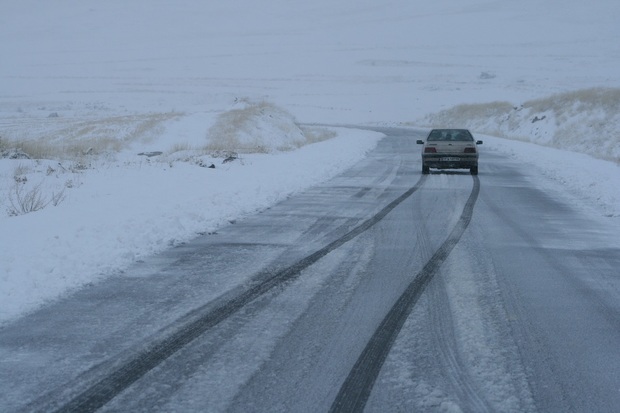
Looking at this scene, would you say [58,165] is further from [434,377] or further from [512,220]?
[434,377]

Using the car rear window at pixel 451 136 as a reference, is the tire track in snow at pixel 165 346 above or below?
below

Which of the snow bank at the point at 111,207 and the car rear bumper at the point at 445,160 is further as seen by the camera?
the car rear bumper at the point at 445,160

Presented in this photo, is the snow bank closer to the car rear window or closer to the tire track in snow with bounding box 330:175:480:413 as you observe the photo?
the car rear window

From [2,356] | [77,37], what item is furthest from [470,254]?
[77,37]

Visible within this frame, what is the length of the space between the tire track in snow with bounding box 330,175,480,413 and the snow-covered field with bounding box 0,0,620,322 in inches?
129

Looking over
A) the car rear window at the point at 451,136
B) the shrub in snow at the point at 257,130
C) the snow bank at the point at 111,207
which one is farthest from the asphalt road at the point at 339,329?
the shrub in snow at the point at 257,130

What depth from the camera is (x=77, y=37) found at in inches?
6821

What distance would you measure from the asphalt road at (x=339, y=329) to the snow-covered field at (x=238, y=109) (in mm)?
1011

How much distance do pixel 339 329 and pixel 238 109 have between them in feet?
134

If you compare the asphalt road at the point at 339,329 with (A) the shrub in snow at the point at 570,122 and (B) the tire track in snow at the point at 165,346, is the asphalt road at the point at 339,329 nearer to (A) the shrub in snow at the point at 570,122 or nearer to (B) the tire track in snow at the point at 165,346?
(B) the tire track in snow at the point at 165,346

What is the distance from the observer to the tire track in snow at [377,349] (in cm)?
439

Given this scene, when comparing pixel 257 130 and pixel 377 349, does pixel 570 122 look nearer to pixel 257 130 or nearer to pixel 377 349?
pixel 257 130

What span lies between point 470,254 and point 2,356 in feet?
19.1

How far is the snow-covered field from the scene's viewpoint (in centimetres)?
1095
